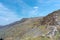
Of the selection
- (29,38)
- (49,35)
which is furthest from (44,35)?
(29,38)

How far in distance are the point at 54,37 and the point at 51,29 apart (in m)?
6.03

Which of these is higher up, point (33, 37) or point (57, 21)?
point (57, 21)

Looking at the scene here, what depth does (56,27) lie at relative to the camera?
105 m

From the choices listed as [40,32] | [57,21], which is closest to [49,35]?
[40,32]

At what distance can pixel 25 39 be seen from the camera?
116188 millimetres

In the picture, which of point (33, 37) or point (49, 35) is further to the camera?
point (33, 37)

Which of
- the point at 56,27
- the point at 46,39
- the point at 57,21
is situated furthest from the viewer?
the point at 57,21

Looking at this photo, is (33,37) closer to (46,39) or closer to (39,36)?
(39,36)

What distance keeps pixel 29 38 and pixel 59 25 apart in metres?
22.7

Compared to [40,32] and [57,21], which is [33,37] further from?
[57,21]

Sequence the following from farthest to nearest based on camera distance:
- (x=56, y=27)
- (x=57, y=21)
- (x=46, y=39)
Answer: (x=57, y=21) < (x=56, y=27) < (x=46, y=39)

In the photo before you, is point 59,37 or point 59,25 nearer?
point 59,37

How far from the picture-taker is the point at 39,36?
104 metres

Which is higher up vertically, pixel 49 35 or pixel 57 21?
pixel 57 21
